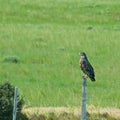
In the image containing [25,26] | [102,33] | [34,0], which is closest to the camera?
[102,33]

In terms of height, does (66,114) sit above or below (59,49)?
below

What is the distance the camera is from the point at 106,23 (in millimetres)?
40062

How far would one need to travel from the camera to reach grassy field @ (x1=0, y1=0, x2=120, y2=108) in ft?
62.5

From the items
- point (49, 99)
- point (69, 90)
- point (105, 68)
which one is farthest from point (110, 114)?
point (105, 68)

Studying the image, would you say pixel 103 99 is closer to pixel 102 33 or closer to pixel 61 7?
pixel 102 33

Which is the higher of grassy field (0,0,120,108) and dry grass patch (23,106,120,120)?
grassy field (0,0,120,108)

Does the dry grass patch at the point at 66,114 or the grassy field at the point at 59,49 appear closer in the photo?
the dry grass patch at the point at 66,114

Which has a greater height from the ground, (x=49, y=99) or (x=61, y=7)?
(x=61, y=7)

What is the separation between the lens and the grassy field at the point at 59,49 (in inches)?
750

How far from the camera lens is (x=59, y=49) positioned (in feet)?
89.9

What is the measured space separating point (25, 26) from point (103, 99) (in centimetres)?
1799

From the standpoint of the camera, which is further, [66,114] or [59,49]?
[59,49]

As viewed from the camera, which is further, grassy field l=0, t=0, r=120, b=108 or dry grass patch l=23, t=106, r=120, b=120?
grassy field l=0, t=0, r=120, b=108

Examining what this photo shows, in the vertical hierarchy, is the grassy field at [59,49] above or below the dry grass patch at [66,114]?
above
